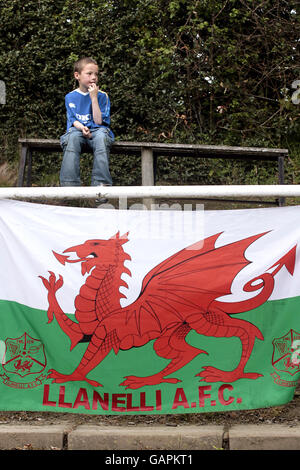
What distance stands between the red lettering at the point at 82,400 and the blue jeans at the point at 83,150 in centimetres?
195

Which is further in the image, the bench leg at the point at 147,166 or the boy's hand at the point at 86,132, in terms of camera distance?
the bench leg at the point at 147,166

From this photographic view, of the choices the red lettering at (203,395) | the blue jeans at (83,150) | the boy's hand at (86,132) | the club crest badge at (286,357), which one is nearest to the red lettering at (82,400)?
the red lettering at (203,395)

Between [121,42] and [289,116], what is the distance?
2.44 meters

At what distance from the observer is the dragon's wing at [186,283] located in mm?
3078

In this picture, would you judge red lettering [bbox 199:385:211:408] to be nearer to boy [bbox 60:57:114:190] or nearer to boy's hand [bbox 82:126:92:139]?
boy [bbox 60:57:114:190]

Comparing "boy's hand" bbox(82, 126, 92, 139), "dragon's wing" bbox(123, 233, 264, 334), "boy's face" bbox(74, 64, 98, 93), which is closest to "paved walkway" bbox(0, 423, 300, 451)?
"dragon's wing" bbox(123, 233, 264, 334)

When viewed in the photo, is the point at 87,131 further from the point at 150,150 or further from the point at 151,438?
the point at 151,438

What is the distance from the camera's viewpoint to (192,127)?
319 inches

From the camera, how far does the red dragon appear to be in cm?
306

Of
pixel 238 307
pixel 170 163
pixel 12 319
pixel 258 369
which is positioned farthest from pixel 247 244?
pixel 170 163

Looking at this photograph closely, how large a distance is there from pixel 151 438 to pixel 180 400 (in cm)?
23

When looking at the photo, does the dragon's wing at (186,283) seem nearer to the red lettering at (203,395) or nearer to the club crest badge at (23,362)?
the red lettering at (203,395)

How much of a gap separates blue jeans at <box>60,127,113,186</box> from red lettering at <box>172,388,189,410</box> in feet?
6.70
